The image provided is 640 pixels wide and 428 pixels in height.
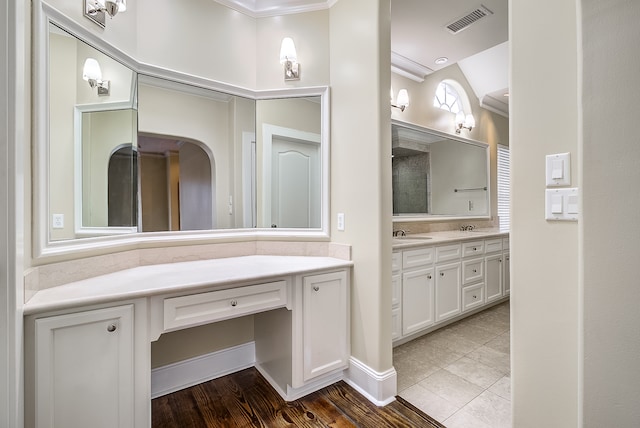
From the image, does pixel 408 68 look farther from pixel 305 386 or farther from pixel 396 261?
pixel 305 386

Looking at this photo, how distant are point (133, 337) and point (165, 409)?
2.49ft

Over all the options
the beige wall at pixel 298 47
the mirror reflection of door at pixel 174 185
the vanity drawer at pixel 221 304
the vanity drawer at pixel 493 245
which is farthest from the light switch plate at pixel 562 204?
the vanity drawer at pixel 493 245

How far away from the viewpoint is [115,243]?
1639 millimetres

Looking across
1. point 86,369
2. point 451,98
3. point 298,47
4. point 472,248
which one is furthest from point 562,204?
point 451,98

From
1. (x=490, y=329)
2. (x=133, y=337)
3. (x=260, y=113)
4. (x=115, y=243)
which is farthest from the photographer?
(x=490, y=329)

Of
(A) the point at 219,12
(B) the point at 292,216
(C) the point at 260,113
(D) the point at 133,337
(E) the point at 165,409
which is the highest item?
(A) the point at 219,12

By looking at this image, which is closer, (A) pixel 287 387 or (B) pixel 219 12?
(A) pixel 287 387

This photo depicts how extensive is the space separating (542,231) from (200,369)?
2.12 m

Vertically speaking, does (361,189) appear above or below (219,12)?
below

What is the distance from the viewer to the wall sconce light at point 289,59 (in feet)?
6.87

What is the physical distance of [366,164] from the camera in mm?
1820

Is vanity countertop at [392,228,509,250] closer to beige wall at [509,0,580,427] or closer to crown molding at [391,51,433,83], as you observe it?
beige wall at [509,0,580,427]
